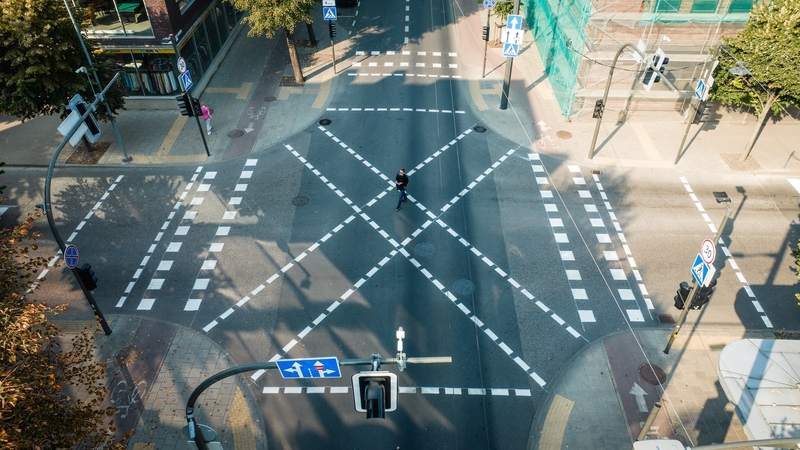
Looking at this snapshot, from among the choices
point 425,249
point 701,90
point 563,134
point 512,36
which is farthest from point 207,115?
point 701,90

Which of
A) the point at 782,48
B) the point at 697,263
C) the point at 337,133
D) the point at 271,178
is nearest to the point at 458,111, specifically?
the point at 337,133

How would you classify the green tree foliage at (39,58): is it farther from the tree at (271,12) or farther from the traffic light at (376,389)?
the traffic light at (376,389)

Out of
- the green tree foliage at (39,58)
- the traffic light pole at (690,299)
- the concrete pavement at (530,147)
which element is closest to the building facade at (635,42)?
the concrete pavement at (530,147)

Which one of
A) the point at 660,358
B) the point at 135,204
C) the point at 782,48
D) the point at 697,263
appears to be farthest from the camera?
the point at 135,204

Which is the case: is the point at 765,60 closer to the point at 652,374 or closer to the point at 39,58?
the point at 652,374

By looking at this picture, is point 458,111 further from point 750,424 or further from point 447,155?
point 750,424

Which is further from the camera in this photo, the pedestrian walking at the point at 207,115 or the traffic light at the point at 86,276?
the pedestrian walking at the point at 207,115
